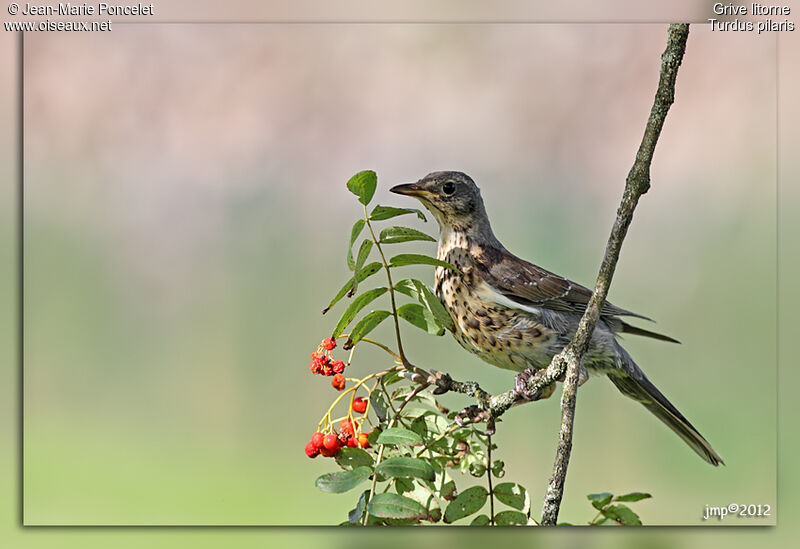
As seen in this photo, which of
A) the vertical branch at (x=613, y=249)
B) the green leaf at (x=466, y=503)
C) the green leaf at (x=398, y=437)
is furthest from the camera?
the green leaf at (x=466, y=503)

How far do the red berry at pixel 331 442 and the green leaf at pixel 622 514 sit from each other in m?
0.72

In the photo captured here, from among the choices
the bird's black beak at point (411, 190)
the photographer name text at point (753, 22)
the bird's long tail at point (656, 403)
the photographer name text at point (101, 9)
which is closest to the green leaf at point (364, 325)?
the bird's black beak at point (411, 190)

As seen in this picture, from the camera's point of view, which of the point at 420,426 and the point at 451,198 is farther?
the point at 451,198

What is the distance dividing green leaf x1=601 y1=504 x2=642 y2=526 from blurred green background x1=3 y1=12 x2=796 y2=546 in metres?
0.14

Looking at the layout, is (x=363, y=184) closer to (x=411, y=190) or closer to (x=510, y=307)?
(x=411, y=190)

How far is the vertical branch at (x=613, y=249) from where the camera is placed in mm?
1780

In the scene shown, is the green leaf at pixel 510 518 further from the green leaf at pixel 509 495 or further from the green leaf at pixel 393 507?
the green leaf at pixel 393 507

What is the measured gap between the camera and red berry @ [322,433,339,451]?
1.98 m

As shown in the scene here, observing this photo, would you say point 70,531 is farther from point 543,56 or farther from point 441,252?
point 543,56

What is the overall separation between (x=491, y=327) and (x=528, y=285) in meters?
0.17

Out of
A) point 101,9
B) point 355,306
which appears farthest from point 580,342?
point 101,9

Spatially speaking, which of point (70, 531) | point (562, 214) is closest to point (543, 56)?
point (562, 214)

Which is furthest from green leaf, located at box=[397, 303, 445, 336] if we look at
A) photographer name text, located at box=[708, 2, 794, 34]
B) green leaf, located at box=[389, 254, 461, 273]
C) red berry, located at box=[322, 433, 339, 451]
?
photographer name text, located at box=[708, 2, 794, 34]

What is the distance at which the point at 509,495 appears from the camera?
212 cm
